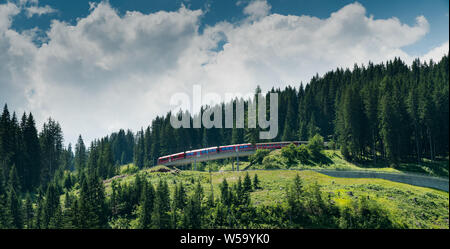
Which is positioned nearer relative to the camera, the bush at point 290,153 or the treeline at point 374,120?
the treeline at point 374,120

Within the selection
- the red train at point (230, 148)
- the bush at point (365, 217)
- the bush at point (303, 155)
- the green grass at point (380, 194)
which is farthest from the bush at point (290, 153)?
the bush at point (365, 217)

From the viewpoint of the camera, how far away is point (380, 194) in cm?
3647

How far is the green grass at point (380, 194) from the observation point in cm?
3219

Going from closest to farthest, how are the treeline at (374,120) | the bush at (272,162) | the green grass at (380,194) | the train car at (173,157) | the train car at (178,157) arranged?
the green grass at (380,194), the treeline at (374,120), the bush at (272,162), the train car at (178,157), the train car at (173,157)

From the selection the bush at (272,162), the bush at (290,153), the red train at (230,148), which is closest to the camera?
the bush at (272,162)

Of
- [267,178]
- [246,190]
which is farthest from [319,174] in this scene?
[246,190]

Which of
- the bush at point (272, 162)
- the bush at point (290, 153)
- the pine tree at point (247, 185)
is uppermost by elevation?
the bush at point (290, 153)

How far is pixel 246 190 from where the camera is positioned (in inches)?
1644

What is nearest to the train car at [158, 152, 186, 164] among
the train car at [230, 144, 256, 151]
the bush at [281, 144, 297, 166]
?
the train car at [230, 144, 256, 151]

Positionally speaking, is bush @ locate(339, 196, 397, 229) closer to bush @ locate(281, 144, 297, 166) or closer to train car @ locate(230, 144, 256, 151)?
bush @ locate(281, 144, 297, 166)

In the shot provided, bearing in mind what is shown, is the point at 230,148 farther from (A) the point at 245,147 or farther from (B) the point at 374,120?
(B) the point at 374,120

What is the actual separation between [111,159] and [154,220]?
50.4 m

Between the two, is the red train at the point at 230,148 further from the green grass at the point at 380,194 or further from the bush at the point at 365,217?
the bush at the point at 365,217

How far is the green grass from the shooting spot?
106 feet
